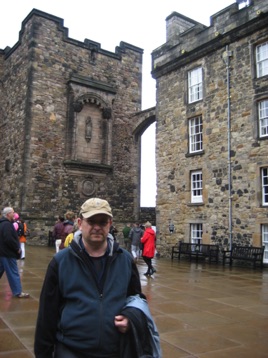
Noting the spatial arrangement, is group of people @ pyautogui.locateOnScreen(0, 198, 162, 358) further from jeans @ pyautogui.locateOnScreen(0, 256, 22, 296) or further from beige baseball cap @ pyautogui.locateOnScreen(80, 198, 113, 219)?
jeans @ pyautogui.locateOnScreen(0, 256, 22, 296)

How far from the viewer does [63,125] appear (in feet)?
70.9

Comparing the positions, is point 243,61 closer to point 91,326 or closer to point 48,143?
point 48,143

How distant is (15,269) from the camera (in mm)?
6531

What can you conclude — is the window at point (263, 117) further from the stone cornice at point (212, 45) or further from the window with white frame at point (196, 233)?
the window with white frame at point (196, 233)

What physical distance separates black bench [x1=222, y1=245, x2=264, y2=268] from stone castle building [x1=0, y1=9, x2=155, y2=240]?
384 inches

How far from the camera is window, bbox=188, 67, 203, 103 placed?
17.0 metres

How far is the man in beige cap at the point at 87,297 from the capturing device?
7.07 feet

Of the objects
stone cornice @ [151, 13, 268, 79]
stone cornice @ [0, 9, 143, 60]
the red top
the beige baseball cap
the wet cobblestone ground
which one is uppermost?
stone cornice @ [0, 9, 143, 60]

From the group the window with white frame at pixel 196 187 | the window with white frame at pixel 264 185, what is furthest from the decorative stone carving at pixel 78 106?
the window with white frame at pixel 264 185

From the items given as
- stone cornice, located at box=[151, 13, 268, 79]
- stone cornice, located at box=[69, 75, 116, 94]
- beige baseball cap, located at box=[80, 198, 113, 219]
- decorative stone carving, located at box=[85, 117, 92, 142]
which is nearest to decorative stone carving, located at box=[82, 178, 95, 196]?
decorative stone carving, located at box=[85, 117, 92, 142]

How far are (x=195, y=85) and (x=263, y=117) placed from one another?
4039mm

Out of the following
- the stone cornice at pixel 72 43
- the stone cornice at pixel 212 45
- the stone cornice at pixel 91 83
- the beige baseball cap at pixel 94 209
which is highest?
the stone cornice at pixel 72 43

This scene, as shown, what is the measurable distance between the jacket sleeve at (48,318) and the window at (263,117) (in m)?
13.3

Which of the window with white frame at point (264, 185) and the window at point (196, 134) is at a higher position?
the window at point (196, 134)
